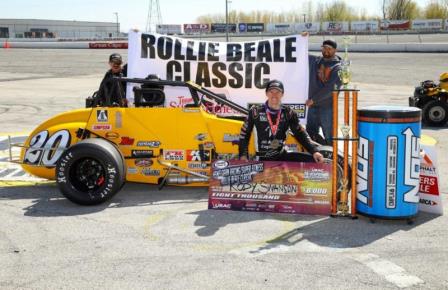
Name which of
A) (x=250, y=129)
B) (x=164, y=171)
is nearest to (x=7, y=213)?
(x=164, y=171)

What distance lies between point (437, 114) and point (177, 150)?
725 centimetres

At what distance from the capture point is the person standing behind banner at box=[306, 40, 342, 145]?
7207 mm

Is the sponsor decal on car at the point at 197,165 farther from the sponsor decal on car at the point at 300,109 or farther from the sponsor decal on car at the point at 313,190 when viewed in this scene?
the sponsor decal on car at the point at 300,109

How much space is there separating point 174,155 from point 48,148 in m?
1.57

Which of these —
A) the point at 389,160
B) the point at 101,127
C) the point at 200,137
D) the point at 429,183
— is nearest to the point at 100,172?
the point at 101,127

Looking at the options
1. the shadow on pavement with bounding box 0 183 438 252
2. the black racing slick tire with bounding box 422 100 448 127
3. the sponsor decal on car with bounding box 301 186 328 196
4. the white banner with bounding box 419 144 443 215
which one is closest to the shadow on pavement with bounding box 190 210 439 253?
the shadow on pavement with bounding box 0 183 438 252

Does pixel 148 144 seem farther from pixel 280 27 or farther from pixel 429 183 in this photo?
pixel 280 27

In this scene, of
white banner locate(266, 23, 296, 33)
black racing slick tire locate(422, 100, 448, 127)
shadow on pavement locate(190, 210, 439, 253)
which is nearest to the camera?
shadow on pavement locate(190, 210, 439, 253)

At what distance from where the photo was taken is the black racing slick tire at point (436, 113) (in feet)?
36.1

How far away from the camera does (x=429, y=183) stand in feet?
17.6

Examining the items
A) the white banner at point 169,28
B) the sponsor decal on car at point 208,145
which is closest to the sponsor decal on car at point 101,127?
the sponsor decal on car at point 208,145

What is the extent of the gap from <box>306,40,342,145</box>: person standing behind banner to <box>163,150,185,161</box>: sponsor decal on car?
81.6 inches

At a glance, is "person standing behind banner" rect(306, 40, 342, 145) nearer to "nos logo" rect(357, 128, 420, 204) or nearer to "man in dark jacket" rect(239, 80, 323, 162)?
"man in dark jacket" rect(239, 80, 323, 162)

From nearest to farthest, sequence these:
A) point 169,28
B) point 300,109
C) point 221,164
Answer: point 221,164, point 300,109, point 169,28
